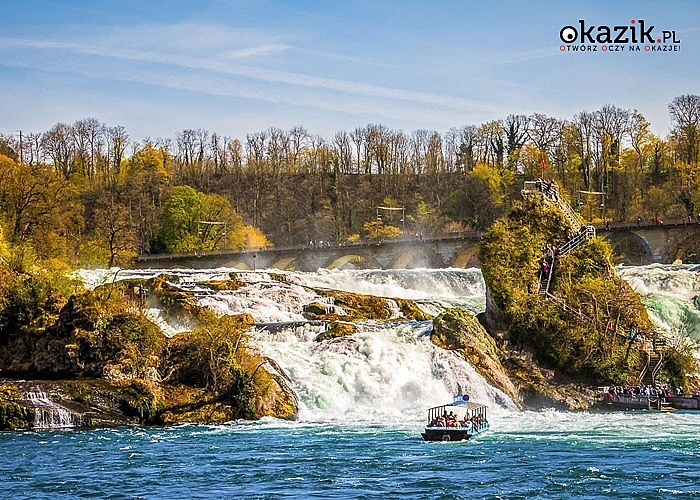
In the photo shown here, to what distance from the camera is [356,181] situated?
116 metres

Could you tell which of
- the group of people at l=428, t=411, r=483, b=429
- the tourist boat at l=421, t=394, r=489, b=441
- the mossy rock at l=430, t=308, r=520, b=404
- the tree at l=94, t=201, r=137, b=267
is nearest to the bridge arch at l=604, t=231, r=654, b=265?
the tree at l=94, t=201, r=137, b=267

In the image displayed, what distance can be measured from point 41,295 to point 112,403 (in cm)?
751

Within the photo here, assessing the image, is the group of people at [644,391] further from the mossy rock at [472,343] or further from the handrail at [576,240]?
the handrail at [576,240]

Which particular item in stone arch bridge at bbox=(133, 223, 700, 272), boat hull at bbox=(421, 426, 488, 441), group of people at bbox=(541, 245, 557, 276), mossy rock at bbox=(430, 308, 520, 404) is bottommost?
boat hull at bbox=(421, 426, 488, 441)

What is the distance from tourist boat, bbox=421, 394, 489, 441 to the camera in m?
32.7

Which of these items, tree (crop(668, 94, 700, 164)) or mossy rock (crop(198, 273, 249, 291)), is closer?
mossy rock (crop(198, 273, 249, 291))

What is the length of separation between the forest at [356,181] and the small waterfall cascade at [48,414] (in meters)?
45.3

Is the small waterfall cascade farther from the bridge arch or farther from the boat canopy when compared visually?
the bridge arch

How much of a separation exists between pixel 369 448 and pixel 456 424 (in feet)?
11.0

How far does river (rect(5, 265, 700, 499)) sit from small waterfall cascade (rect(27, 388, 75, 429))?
2.62 feet

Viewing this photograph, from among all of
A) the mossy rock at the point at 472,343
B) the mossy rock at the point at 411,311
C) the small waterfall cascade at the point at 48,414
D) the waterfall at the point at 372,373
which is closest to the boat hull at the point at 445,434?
the waterfall at the point at 372,373

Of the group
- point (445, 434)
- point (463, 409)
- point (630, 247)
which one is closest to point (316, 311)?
point (463, 409)

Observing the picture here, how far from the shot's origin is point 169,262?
79.9 m

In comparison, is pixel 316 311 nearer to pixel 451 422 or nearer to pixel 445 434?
pixel 451 422
